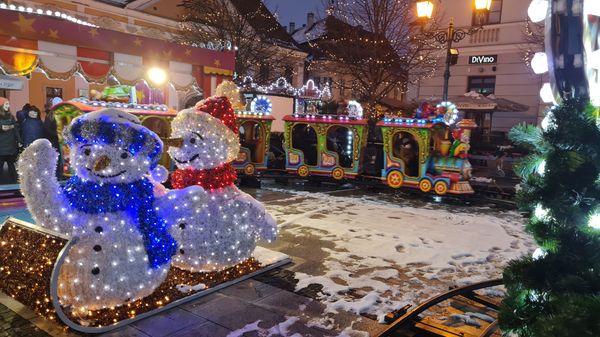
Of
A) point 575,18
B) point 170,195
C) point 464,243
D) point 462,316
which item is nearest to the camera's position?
point 575,18

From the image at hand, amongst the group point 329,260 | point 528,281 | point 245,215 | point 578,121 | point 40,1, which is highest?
point 40,1

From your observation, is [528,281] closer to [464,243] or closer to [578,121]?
[578,121]

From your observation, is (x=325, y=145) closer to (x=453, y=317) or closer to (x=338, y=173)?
(x=338, y=173)

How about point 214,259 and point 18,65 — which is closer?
point 214,259

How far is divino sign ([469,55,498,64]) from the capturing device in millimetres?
20422

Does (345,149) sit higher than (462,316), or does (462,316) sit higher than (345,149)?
(345,149)

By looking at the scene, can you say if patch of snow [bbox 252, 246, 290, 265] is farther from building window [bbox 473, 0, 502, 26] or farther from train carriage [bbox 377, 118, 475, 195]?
building window [bbox 473, 0, 502, 26]

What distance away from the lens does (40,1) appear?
1761cm

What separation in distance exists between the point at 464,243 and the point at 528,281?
520 cm

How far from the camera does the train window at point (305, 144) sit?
13453 millimetres

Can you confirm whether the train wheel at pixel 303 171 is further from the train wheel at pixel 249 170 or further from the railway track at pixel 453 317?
the railway track at pixel 453 317

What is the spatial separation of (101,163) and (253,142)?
9.07m

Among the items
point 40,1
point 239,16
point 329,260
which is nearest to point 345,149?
point 329,260

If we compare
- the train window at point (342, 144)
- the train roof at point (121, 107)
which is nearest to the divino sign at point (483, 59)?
the train window at point (342, 144)
